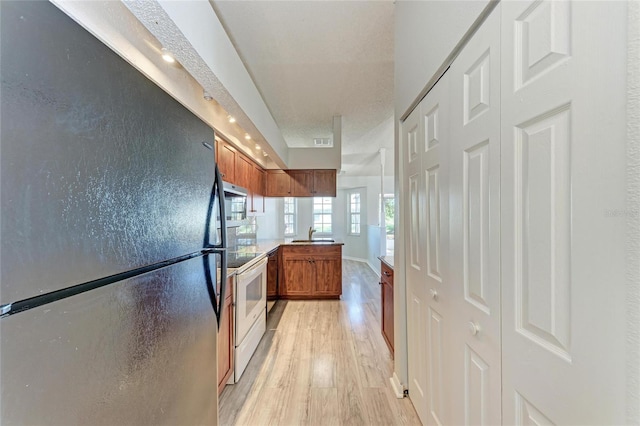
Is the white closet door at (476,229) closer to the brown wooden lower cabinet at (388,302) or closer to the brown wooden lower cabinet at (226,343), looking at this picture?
the brown wooden lower cabinet at (388,302)

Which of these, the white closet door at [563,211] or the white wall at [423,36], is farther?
the white wall at [423,36]

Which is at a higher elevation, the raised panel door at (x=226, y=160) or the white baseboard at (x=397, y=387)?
the raised panel door at (x=226, y=160)

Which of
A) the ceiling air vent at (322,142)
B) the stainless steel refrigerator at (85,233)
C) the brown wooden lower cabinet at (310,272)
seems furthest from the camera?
the ceiling air vent at (322,142)

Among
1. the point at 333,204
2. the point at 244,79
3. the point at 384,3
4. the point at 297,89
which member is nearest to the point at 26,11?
the point at 244,79

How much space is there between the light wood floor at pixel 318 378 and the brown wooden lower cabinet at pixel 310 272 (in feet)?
2.04

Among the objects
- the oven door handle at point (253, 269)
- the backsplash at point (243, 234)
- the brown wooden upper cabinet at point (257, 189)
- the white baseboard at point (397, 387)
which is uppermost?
the brown wooden upper cabinet at point (257, 189)

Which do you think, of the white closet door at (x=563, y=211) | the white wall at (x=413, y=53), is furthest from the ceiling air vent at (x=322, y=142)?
the white closet door at (x=563, y=211)

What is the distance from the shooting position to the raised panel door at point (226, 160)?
2383 mm

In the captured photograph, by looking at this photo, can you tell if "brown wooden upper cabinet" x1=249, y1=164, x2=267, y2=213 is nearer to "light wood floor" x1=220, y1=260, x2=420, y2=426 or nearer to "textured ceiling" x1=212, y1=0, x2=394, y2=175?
"textured ceiling" x1=212, y1=0, x2=394, y2=175

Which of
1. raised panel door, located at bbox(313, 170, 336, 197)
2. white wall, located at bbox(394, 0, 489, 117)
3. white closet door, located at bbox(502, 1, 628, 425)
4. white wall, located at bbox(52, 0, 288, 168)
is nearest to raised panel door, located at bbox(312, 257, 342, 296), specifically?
raised panel door, located at bbox(313, 170, 336, 197)

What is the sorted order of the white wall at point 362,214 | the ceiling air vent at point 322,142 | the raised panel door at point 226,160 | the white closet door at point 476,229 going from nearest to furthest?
1. the white closet door at point 476,229
2. the raised panel door at point 226,160
3. the ceiling air vent at point 322,142
4. the white wall at point 362,214

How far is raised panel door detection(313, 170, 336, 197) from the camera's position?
177 inches

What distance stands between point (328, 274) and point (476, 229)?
10.6 feet

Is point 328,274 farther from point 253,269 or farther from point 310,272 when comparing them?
point 253,269
